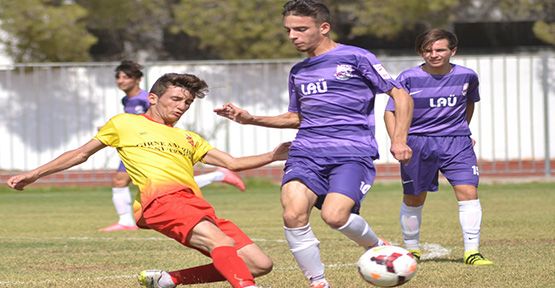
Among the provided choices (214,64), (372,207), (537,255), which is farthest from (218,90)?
(537,255)

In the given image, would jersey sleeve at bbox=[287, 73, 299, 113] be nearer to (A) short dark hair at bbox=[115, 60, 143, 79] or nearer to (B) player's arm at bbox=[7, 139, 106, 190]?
(B) player's arm at bbox=[7, 139, 106, 190]

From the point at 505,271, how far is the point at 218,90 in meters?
13.9

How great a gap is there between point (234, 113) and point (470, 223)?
106 inches

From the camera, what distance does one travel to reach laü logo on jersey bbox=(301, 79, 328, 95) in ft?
25.8

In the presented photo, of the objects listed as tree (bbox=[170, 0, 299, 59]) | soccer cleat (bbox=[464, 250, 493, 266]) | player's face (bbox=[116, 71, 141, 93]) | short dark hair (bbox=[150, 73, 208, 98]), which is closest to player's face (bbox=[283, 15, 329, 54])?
short dark hair (bbox=[150, 73, 208, 98])

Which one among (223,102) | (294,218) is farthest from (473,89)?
(223,102)

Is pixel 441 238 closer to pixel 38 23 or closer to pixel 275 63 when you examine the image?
pixel 275 63

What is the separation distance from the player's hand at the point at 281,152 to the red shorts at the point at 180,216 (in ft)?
2.49

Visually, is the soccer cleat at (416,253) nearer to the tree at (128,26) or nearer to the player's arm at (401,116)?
the player's arm at (401,116)

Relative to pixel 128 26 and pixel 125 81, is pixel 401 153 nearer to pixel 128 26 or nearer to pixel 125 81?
pixel 125 81

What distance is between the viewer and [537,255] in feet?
31.7

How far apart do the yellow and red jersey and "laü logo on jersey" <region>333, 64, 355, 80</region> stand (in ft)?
3.36

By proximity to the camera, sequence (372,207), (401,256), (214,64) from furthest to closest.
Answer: (214,64) → (372,207) → (401,256)

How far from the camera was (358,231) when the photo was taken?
7746 millimetres
